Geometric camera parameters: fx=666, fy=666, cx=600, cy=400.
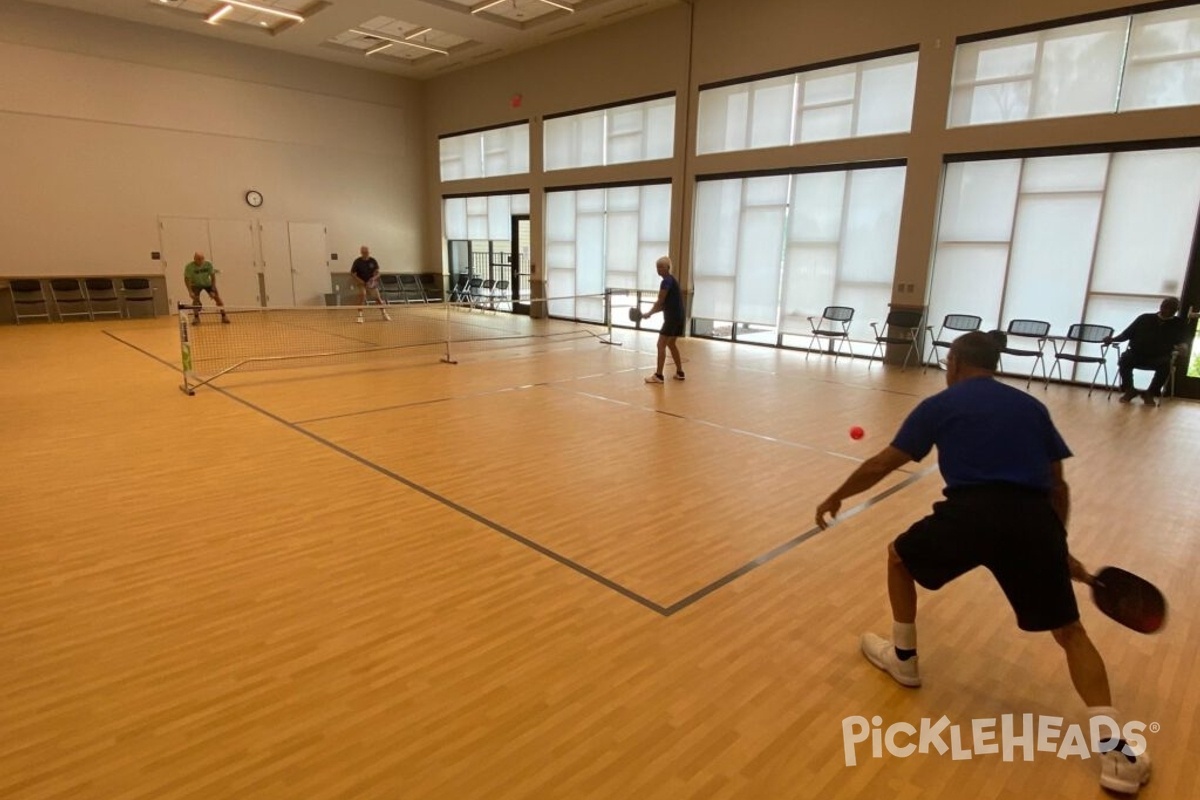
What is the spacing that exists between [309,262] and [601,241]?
8850 mm

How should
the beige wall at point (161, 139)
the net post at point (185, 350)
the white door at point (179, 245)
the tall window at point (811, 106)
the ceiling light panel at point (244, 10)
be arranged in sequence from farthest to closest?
the white door at point (179, 245) < the beige wall at point (161, 139) < the ceiling light panel at point (244, 10) < the tall window at point (811, 106) < the net post at point (185, 350)

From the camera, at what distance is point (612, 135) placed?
16.0 metres

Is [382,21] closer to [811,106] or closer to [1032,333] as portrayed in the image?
[811,106]

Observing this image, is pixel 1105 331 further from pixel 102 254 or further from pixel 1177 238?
pixel 102 254

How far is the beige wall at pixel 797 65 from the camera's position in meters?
9.80

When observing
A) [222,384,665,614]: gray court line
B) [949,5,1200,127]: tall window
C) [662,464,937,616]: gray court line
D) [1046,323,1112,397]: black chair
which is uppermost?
[949,5,1200,127]: tall window

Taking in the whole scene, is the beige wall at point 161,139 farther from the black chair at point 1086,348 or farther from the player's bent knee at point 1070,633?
the player's bent knee at point 1070,633

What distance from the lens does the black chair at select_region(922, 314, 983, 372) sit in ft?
34.9

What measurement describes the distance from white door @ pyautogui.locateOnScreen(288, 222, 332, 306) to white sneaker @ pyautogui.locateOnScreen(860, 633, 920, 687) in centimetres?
1926

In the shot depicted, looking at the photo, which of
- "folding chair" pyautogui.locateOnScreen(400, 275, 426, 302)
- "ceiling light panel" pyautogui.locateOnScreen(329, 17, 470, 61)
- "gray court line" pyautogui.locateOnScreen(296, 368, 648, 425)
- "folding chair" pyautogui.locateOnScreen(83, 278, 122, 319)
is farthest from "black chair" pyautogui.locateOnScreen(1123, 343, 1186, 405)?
"folding chair" pyautogui.locateOnScreen(83, 278, 122, 319)

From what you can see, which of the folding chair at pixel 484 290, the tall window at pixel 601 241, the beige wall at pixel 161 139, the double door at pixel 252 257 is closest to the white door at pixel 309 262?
the double door at pixel 252 257

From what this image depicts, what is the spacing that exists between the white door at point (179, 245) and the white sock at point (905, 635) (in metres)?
18.8

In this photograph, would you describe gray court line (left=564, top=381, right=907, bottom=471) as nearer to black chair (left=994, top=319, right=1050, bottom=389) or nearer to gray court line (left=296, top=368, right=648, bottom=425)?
gray court line (left=296, top=368, right=648, bottom=425)

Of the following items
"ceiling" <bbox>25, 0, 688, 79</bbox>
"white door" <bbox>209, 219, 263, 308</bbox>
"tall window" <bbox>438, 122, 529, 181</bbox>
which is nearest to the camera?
"ceiling" <bbox>25, 0, 688, 79</bbox>
